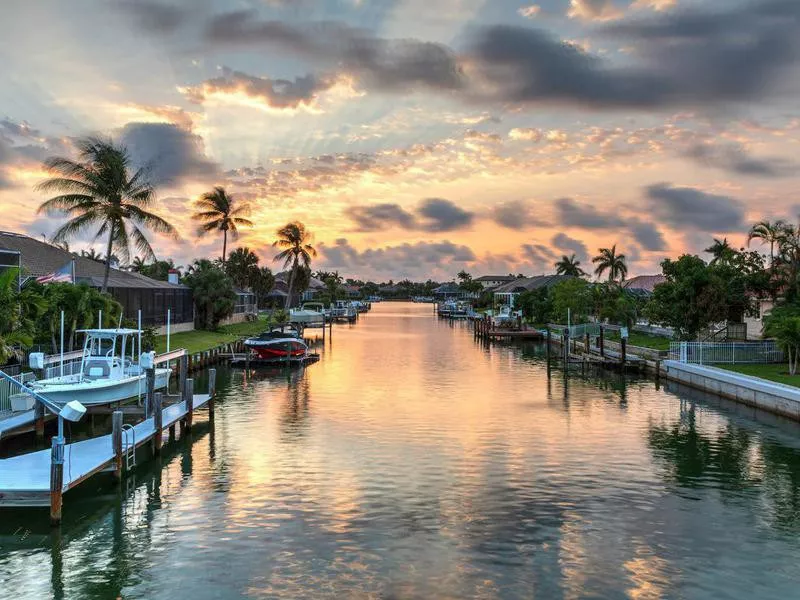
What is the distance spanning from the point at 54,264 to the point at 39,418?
31.2 m

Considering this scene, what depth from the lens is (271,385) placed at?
44.1 meters

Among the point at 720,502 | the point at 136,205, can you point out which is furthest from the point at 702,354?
the point at 136,205

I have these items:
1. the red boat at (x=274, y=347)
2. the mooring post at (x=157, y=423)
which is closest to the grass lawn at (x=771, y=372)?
the mooring post at (x=157, y=423)

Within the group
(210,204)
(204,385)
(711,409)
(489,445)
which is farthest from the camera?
(210,204)

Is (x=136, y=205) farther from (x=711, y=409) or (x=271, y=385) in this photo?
(x=711, y=409)

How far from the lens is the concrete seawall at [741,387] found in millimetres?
31547

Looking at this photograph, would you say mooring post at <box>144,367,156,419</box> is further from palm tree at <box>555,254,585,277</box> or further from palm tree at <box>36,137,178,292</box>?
palm tree at <box>555,254,585,277</box>

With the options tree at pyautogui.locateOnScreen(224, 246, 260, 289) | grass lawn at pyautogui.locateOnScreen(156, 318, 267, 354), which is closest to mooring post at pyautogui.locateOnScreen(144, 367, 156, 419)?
grass lawn at pyautogui.locateOnScreen(156, 318, 267, 354)

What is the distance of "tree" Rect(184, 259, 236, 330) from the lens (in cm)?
6825

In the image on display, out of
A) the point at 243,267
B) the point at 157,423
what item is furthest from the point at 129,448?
the point at 243,267

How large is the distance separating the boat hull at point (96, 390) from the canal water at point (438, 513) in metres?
3.67

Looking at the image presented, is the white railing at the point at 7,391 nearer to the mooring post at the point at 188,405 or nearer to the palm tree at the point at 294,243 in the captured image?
the mooring post at the point at 188,405

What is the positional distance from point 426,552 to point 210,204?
2960 inches

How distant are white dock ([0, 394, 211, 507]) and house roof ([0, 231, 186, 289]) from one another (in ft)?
98.0
